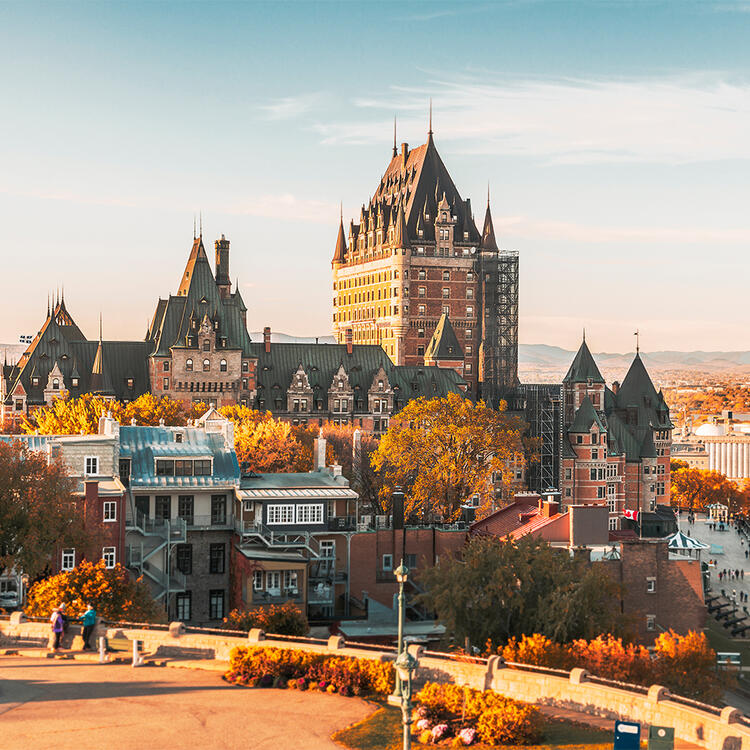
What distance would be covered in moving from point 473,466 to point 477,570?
5012 cm

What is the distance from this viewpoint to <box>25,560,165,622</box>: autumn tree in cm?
5091

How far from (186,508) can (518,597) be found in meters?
23.6

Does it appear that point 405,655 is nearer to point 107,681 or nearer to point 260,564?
point 107,681

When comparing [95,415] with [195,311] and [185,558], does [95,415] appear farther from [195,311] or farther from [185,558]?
[185,558]

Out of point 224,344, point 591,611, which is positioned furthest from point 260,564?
point 224,344

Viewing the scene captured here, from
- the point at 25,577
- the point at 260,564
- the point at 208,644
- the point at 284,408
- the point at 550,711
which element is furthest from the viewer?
the point at 284,408

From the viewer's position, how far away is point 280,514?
237ft

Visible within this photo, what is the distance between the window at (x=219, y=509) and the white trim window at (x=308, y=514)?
426 cm

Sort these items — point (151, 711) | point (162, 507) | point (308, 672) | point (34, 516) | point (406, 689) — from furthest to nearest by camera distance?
1. point (162, 507)
2. point (34, 516)
3. point (308, 672)
4. point (151, 711)
5. point (406, 689)

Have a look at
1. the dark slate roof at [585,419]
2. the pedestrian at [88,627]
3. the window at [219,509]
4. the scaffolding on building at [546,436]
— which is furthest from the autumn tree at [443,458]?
the pedestrian at [88,627]

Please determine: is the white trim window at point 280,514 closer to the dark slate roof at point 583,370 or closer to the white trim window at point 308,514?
the white trim window at point 308,514

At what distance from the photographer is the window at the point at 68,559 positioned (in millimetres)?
62906

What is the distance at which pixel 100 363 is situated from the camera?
5738 inches

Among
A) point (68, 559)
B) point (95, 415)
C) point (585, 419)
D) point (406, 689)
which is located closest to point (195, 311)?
point (95, 415)
